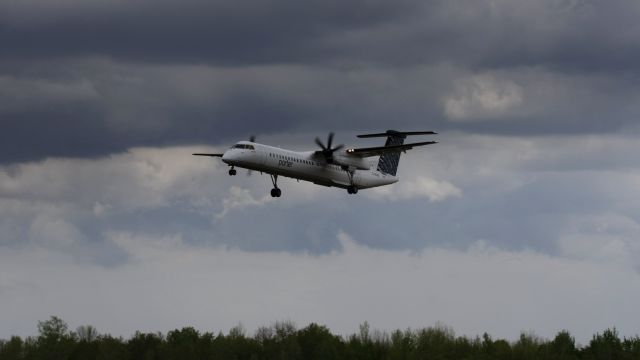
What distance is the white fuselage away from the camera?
137 metres

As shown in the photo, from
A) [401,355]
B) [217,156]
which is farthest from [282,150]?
[401,355]

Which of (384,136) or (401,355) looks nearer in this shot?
(384,136)

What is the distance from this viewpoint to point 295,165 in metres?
142

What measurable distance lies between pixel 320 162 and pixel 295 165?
14.8 feet

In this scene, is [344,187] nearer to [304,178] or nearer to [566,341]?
[304,178]

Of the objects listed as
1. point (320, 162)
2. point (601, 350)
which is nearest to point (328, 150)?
point (320, 162)

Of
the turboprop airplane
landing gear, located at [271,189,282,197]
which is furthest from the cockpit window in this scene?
landing gear, located at [271,189,282,197]

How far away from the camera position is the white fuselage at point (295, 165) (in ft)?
449

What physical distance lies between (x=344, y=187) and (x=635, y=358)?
66.9m

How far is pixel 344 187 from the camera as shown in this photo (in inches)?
5925

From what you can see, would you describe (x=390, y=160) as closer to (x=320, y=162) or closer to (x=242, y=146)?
(x=320, y=162)

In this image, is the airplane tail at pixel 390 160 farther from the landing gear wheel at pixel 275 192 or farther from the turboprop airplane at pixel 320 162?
the landing gear wheel at pixel 275 192

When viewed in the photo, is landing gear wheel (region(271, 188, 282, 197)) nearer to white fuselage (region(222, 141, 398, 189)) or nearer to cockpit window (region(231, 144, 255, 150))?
white fuselage (region(222, 141, 398, 189))

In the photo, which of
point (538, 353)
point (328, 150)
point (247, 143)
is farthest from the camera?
point (538, 353)
